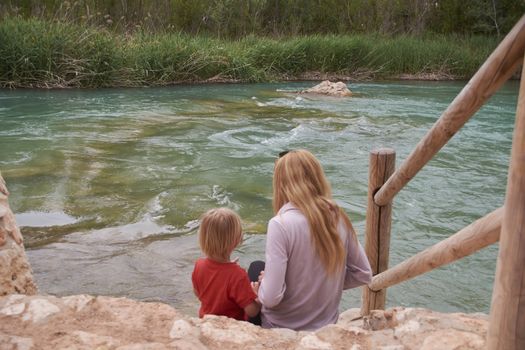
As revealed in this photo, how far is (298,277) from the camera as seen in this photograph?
2486mm

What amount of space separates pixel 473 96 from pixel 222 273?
1.33 meters

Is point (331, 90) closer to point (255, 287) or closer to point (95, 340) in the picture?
point (255, 287)

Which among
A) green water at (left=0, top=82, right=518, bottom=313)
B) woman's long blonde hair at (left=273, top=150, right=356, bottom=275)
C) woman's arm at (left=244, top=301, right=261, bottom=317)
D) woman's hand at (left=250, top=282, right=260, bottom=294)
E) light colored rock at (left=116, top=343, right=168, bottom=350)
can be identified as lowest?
green water at (left=0, top=82, right=518, bottom=313)

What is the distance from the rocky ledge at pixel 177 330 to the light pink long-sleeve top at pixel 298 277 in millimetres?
198

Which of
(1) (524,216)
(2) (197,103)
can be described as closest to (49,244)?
(1) (524,216)

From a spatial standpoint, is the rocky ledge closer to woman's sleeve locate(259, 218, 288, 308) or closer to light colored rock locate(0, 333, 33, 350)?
light colored rock locate(0, 333, 33, 350)

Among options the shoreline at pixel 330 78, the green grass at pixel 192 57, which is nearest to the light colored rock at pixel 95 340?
the green grass at pixel 192 57

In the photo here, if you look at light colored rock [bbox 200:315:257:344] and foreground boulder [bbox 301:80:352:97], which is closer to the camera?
light colored rock [bbox 200:315:257:344]

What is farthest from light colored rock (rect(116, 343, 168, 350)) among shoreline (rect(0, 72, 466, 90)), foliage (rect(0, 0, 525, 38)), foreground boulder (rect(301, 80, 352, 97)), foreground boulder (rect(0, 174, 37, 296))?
foliage (rect(0, 0, 525, 38))

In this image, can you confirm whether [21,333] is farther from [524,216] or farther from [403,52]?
[403,52]

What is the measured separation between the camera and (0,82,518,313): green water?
4648 mm

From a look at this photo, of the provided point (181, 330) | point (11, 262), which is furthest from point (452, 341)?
point (11, 262)

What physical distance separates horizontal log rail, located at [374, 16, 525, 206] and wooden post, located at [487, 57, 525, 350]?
0.28m

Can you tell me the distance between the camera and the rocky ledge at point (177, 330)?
6.88 feet
